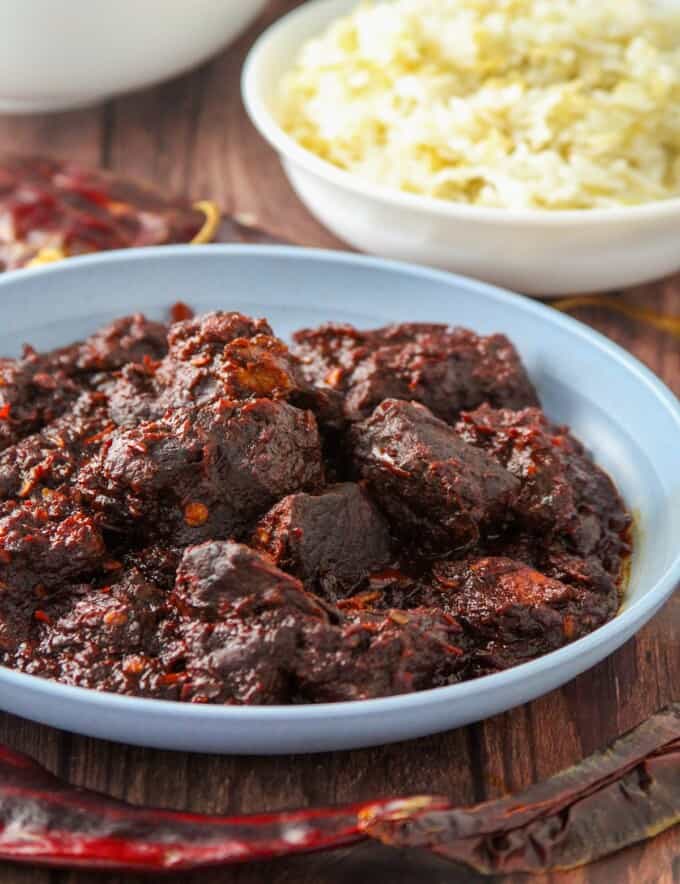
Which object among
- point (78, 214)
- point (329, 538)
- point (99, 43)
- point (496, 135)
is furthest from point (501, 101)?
point (329, 538)

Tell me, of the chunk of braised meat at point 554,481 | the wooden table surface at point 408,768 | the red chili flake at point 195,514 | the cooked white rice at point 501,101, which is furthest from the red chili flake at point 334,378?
the cooked white rice at point 501,101

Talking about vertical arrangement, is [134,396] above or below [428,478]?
below

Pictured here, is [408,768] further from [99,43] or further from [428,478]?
[99,43]

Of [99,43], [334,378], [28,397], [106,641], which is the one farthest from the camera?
[99,43]

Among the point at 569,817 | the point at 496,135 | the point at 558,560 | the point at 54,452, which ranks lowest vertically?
the point at 569,817

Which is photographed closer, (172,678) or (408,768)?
(172,678)

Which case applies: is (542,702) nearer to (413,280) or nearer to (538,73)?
(413,280)
